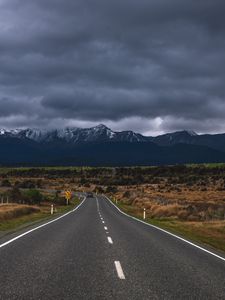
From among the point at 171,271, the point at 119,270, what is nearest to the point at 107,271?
the point at 119,270

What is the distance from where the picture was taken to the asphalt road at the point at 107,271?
9.66 meters

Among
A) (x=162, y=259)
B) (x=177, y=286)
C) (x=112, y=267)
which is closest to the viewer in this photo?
(x=177, y=286)

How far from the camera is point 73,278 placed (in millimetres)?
11195

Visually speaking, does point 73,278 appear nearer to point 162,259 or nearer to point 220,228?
point 162,259

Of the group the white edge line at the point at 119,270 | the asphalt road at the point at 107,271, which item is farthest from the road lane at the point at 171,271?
the white edge line at the point at 119,270

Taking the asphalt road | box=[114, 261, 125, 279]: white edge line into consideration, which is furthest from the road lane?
box=[114, 261, 125, 279]: white edge line

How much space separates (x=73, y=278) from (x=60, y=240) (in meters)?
9.42

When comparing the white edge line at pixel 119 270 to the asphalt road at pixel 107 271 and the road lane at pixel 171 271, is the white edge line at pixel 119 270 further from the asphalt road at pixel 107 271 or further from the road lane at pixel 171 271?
the road lane at pixel 171 271

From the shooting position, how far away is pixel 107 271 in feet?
40.5

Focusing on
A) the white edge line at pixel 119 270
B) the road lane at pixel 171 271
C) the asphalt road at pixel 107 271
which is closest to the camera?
the asphalt road at pixel 107 271

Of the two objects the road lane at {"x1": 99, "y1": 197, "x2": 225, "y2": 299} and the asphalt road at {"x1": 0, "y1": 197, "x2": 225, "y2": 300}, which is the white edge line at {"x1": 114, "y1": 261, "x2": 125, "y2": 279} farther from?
the road lane at {"x1": 99, "y1": 197, "x2": 225, "y2": 299}

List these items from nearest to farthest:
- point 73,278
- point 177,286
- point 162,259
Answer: point 177,286 < point 73,278 < point 162,259

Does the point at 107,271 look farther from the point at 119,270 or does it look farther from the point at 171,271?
the point at 171,271

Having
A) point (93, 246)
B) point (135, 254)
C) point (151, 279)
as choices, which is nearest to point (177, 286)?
point (151, 279)
